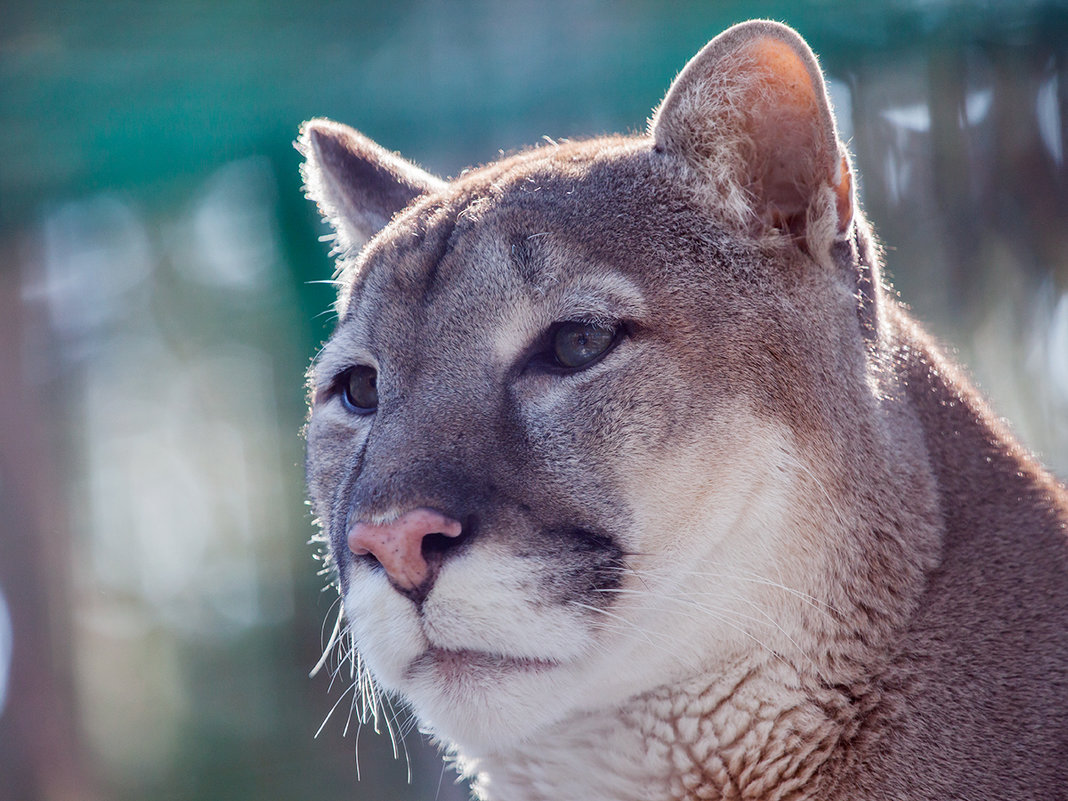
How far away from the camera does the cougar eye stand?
9.85 ft

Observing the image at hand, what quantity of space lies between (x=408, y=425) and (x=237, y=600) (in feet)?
19.4

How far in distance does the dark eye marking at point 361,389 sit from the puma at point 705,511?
20cm

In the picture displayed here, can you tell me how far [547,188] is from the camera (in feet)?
9.37

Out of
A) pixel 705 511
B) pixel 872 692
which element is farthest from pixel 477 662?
pixel 872 692

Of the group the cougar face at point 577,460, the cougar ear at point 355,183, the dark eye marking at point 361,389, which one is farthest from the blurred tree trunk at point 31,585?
the cougar face at point 577,460

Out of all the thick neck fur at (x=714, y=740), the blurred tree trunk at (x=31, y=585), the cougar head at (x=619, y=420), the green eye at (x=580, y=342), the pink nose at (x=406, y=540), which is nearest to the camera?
the pink nose at (x=406, y=540)

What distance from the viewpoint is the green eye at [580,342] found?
2.51 meters

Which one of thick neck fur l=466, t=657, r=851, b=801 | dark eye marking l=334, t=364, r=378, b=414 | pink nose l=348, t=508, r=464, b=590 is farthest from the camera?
dark eye marking l=334, t=364, r=378, b=414

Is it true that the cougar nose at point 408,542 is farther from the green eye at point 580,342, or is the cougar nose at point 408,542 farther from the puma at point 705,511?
the green eye at point 580,342

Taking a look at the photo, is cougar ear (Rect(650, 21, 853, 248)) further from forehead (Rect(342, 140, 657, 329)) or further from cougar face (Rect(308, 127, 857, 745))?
forehead (Rect(342, 140, 657, 329))

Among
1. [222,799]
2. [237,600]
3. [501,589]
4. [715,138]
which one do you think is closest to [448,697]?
[501,589]

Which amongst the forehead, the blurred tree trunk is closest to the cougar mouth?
the forehead

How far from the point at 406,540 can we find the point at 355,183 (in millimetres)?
1891

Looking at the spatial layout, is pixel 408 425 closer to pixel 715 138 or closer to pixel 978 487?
pixel 715 138
